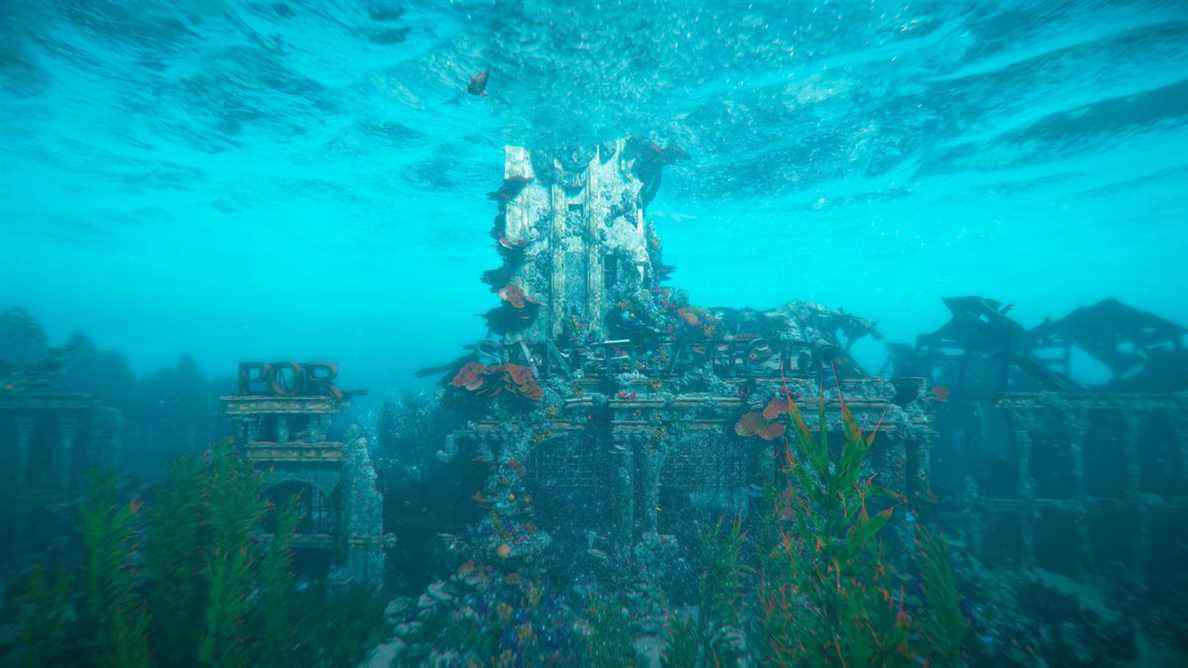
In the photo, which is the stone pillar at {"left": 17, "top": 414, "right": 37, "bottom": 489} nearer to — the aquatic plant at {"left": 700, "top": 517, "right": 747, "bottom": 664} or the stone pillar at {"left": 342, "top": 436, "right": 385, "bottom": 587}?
the stone pillar at {"left": 342, "top": 436, "right": 385, "bottom": 587}

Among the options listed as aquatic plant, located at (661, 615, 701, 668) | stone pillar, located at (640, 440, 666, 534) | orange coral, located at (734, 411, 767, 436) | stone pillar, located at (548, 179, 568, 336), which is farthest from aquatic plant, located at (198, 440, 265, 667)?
stone pillar, located at (548, 179, 568, 336)

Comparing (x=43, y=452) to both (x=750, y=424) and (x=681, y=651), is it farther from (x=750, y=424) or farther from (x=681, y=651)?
(x=750, y=424)

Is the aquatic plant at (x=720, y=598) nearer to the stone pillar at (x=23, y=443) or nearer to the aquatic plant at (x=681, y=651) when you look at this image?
the aquatic plant at (x=681, y=651)

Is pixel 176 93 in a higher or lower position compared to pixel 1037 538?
higher

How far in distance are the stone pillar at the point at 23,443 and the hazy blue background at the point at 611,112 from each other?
12.2 metres

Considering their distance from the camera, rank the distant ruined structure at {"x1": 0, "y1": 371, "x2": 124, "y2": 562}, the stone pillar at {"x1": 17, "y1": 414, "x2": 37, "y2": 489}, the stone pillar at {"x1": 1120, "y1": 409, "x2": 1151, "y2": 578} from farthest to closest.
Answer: the stone pillar at {"x1": 17, "y1": 414, "x2": 37, "y2": 489} < the distant ruined structure at {"x1": 0, "y1": 371, "x2": 124, "y2": 562} < the stone pillar at {"x1": 1120, "y1": 409, "x2": 1151, "y2": 578}

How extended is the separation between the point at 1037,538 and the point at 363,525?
18503mm

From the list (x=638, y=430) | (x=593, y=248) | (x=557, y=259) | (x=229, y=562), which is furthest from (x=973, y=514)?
(x=229, y=562)

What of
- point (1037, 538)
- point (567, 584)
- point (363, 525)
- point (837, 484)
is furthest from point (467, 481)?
point (1037, 538)

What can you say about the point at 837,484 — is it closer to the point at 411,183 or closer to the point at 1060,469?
the point at 1060,469

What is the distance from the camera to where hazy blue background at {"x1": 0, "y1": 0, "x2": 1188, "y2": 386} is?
44.8 feet

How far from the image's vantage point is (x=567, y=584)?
Result: 1077 centimetres

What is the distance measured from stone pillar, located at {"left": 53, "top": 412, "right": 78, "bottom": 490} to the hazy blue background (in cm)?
1230

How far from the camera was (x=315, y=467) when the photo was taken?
1073 centimetres
